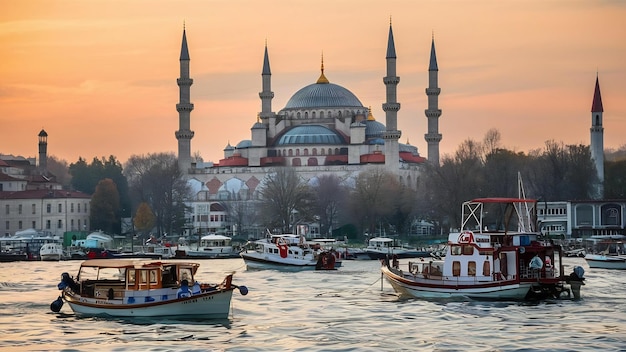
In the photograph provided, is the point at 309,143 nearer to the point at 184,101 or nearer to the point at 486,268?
the point at 184,101

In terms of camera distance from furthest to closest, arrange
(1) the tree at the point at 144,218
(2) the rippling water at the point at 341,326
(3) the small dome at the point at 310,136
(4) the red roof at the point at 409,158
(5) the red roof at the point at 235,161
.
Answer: (5) the red roof at the point at 235,161 < (3) the small dome at the point at 310,136 < (4) the red roof at the point at 409,158 < (1) the tree at the point at 144,218 < (2) the rippling water at the point at 341,326

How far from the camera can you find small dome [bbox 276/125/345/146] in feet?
545

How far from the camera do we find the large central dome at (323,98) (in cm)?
17625

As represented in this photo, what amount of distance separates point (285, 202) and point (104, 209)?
21.2 meters

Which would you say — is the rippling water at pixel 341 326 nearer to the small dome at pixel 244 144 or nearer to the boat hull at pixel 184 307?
the boat hull at pixel 184 307

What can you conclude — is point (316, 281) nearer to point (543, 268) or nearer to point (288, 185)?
point (543, 268)

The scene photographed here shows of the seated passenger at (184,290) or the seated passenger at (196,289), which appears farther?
the seated passenger at (196,289)

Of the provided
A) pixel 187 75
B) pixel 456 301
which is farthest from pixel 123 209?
pixel 456 301

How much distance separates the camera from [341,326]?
46812 mm

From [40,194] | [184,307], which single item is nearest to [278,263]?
[184,307]

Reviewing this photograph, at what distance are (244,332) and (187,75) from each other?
111 meters

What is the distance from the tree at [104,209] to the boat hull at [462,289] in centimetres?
8524

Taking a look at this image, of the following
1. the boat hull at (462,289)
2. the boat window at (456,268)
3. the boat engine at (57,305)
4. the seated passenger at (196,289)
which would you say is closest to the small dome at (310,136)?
the boat hull at (462,289)

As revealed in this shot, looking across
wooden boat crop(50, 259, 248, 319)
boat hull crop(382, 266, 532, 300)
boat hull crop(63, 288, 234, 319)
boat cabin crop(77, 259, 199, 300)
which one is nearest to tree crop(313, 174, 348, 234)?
boat hull crop(382, 266, 532, 300)
